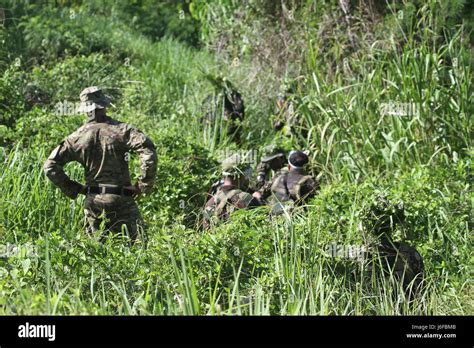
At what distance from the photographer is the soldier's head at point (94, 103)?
28.0 ft

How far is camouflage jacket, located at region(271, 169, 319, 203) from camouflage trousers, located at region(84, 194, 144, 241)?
1793 millimetres

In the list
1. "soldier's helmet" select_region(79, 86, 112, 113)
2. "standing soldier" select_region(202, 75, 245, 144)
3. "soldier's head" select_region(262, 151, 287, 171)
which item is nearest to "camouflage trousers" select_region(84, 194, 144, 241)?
"soldier's helmet" select_region(79, 86, 112, 113)

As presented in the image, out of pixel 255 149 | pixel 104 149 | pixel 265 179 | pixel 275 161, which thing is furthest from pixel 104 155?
pixel 255 149

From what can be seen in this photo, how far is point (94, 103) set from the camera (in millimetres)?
8555

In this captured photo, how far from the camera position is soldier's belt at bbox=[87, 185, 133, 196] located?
8516mm

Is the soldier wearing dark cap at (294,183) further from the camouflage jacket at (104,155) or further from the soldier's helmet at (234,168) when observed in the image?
the camouflage jacket at (104,155)

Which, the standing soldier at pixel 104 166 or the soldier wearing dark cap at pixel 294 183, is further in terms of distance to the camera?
the soldier wearing dark cap at pixel 294 183

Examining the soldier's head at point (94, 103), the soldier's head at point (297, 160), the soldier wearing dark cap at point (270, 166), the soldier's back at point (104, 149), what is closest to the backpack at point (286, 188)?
the soldier's head at point (297, 160)

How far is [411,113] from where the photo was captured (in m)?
11.3

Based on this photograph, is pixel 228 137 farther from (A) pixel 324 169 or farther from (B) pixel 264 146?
(A) pixel 324 169

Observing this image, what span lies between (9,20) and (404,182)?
9.09 metres

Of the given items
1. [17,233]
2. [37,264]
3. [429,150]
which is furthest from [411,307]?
[429,150]

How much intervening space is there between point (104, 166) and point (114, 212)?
0.39 m

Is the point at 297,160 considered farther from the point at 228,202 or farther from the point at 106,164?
the point at 106,164
